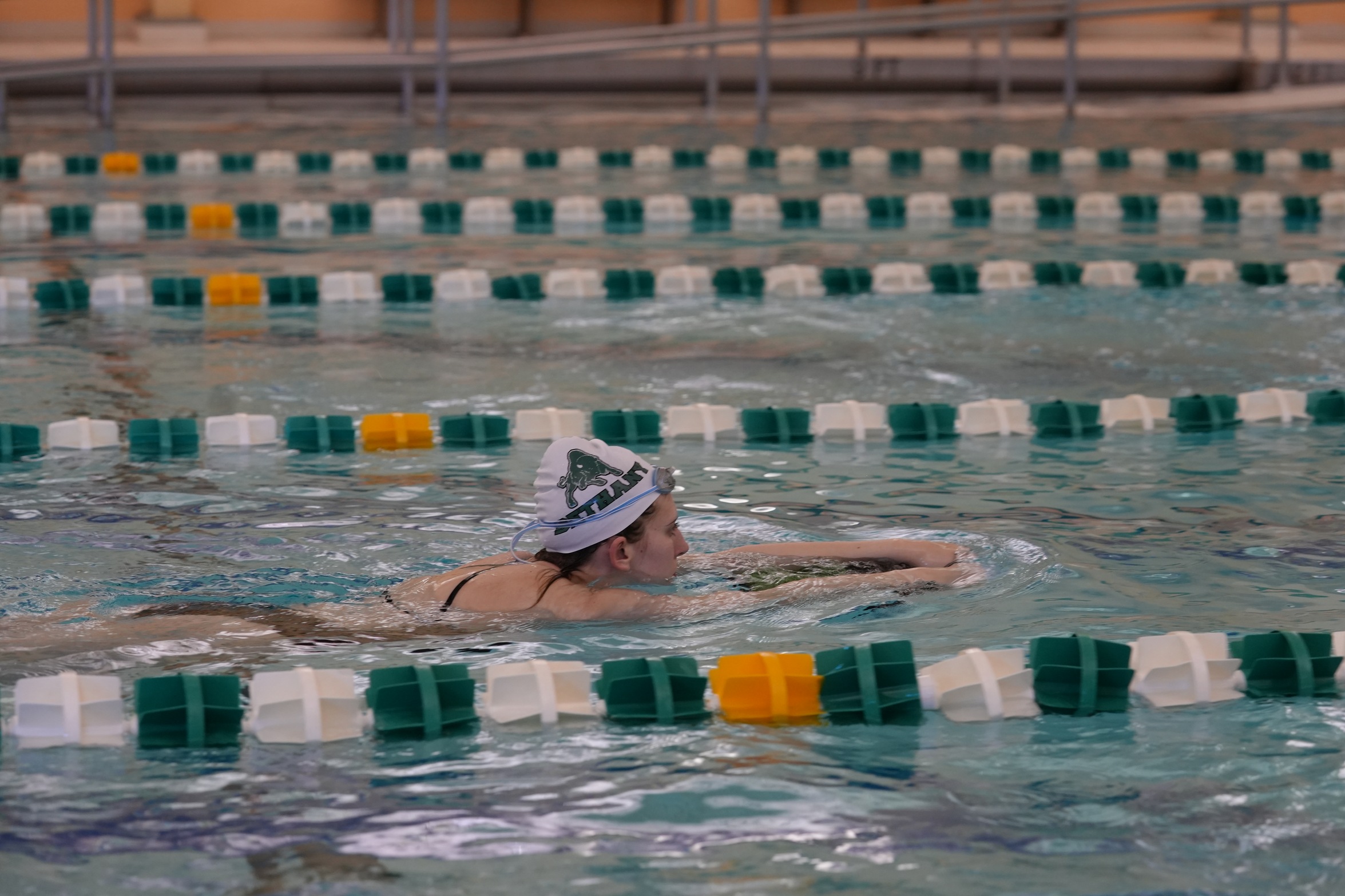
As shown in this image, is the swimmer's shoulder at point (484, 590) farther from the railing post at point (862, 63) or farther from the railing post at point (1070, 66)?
the railing post at point (862, 63)

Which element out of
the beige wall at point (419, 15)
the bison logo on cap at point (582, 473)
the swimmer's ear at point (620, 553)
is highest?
the beige wall at point (419, 15)

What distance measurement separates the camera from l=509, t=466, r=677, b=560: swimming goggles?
3.99m

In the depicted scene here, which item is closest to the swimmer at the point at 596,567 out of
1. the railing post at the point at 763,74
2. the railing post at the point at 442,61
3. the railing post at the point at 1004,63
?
the railing post at the point at 442,61

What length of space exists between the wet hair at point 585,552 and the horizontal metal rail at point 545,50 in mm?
7620

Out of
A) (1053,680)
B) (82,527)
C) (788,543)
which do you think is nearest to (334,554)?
(82,527)

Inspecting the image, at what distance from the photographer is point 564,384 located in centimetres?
646

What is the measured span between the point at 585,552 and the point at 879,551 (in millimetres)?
682

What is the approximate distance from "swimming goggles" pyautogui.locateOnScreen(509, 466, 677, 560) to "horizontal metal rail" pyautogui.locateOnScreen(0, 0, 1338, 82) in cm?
758

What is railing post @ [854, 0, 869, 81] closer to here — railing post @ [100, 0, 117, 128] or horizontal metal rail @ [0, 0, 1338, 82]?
horizontal metal rail @ [0, 0, 1338, 82]

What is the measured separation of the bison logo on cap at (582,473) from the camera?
396 cm

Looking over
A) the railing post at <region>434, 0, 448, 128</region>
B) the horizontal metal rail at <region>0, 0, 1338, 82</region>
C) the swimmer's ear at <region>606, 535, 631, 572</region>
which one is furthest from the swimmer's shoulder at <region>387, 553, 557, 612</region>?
the railing post at <region>434, 0, 448, 128</region>

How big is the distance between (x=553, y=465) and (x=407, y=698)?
31.1 inches

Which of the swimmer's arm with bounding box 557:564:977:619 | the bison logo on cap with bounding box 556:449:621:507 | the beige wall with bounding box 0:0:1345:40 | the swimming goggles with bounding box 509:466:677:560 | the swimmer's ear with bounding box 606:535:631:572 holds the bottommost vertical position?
the swimmer's arm with bounding box 557:564:977:619

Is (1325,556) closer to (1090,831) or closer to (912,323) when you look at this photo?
(1090,831)
